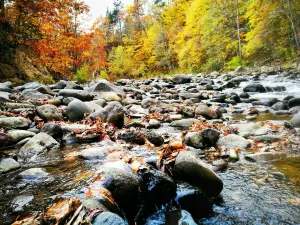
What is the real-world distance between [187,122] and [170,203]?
333 cm

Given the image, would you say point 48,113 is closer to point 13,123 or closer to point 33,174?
point 13,123

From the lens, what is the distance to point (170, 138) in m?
4.22

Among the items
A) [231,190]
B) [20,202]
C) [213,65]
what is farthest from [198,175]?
[213,65]

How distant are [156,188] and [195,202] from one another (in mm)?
351

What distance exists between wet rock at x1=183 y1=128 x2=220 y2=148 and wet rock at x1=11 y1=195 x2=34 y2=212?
244 cm

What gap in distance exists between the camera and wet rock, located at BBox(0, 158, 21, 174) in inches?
103

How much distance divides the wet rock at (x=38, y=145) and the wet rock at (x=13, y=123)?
0.93m

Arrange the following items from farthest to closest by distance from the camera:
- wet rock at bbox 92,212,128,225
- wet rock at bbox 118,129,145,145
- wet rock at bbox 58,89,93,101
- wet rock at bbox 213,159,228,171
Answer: wet rock at bbox 58,89,93,101 → wet rock at bbox 118,129,145,145 → wet rock at bbox 213,159,228,171 → wet rock at bbox 92,212,128,225

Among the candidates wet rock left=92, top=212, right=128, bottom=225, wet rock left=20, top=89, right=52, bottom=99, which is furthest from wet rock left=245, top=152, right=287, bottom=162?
wet rock left=20, top=89, right=52, bottom=99

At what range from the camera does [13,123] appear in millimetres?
4238

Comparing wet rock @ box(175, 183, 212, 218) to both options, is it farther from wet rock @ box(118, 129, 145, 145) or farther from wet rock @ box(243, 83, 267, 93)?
wet rock @ box(243, 83, 267, 93)

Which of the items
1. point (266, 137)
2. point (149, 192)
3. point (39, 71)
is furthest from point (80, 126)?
point (39, 71)

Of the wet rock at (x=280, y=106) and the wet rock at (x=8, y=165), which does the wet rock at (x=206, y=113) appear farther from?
the wet rock at (x=8, y=165)

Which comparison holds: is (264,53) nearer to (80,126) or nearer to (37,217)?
(80,126)
